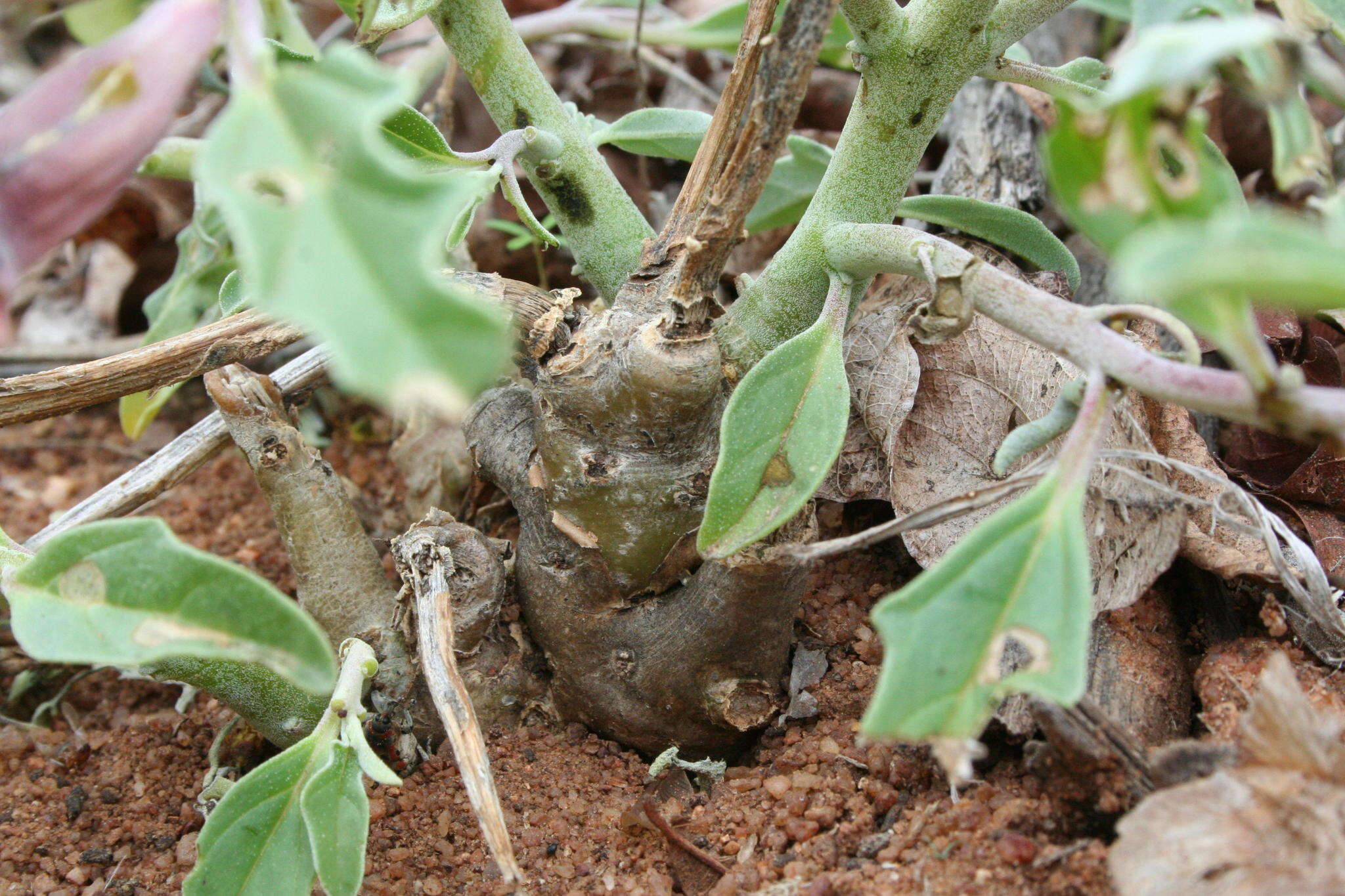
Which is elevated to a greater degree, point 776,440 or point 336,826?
point 776,440

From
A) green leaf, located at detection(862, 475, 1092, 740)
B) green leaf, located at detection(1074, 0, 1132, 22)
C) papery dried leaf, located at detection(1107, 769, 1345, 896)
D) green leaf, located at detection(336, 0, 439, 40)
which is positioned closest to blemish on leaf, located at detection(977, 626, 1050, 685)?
green leaf, located at detection(862, 475, 1092, 740)

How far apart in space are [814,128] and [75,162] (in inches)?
65.8

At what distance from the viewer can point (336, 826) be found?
93cm

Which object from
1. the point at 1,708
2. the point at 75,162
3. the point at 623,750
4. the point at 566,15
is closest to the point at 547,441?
the point at 623,750

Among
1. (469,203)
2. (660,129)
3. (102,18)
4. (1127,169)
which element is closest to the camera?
(1127,169)

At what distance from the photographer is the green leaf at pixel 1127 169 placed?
0.64 meters

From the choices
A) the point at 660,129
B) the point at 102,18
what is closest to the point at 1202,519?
the point at 660,129

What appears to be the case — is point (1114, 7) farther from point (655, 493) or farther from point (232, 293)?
point (232, 293)

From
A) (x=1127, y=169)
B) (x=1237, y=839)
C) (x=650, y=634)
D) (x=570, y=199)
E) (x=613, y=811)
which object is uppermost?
(x=1127, y=169)

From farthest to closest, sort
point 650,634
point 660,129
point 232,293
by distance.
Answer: point 660,129, point 650,634, point 232,293

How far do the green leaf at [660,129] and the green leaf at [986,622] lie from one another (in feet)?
2.66

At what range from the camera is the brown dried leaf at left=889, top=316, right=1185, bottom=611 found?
1.14 metres

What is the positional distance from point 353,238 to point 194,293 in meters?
1.22

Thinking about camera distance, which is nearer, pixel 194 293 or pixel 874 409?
pixel 874 409
